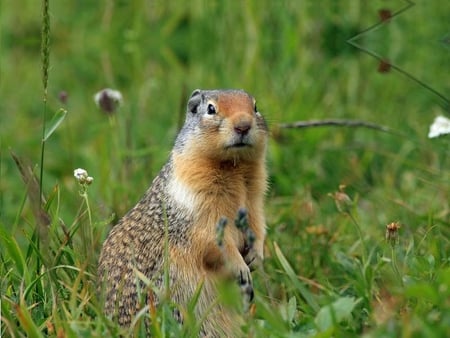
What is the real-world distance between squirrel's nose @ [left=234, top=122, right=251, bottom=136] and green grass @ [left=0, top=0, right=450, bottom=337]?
0.50 metres

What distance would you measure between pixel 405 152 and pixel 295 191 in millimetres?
780

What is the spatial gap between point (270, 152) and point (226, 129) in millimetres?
2446

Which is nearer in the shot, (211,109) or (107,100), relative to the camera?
(211,109)

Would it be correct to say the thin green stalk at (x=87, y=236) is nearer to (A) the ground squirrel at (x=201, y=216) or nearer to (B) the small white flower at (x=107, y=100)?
(A) the ground squirrel at (x=201, y=216)

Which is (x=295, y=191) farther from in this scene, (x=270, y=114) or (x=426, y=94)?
(x=426, y=94)

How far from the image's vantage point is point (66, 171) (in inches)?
313

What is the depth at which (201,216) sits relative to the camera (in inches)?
Answer: 180

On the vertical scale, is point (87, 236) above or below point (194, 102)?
below

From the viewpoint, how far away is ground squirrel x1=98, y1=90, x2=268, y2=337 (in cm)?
442

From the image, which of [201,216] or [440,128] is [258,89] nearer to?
[440,128]

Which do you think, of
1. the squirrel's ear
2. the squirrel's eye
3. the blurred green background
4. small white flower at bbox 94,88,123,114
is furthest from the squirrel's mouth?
small white flower at bbox 94,88,123,114

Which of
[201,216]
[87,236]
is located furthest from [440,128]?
[87,236]

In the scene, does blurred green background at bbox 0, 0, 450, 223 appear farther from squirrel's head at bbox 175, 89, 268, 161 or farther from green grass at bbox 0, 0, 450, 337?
squirrel's head at bbox 175, 89, 268, 161

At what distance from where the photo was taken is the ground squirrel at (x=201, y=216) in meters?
4.42
